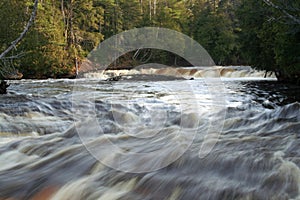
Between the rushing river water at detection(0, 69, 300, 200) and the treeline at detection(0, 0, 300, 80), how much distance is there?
153 centimetres

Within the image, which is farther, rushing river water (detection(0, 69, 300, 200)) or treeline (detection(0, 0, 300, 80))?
treeline (detection(0, 0, 300, 80))

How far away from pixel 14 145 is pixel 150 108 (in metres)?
4.52

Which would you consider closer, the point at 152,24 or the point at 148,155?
the point at 148,155

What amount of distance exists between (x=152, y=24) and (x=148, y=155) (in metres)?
38.8

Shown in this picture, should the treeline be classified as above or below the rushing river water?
above

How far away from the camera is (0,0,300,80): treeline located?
40.5 ft

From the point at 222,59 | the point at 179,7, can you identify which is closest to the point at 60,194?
the point at 222,59

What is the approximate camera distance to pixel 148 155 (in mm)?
4844

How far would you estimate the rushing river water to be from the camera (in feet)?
11.5

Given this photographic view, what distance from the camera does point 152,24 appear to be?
42.2m

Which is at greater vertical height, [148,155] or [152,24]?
[152,24]

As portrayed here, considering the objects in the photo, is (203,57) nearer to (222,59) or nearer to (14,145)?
(222,59)

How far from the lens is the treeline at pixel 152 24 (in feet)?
40.5

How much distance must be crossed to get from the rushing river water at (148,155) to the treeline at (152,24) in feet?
5.03
